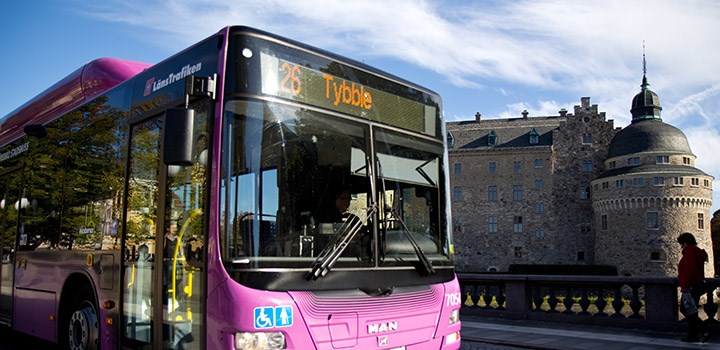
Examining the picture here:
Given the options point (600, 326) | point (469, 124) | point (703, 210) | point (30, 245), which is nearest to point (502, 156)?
point (469, 124)

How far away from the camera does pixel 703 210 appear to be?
61469mm

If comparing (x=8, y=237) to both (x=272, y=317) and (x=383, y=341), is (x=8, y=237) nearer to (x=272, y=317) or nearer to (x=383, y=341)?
(x=272, y=317)

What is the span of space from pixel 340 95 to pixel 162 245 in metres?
1.68

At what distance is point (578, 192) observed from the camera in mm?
66875

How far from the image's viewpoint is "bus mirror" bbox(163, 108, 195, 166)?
4.12m

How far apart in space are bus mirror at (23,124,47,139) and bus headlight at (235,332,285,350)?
4.25m

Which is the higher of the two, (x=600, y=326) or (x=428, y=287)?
(x=428, y=287)

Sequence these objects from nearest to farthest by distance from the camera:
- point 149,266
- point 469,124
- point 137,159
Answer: point 149,266 < point 137,159 < point 469,124

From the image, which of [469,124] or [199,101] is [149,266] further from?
[469,124]

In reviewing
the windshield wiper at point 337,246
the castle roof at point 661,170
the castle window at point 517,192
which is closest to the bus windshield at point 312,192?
the windshield wiper at point 337,246

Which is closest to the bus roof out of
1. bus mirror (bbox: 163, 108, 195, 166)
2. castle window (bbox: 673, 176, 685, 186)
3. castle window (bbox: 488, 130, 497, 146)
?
bus mirror (bbox: 163, 108, 195, 166)

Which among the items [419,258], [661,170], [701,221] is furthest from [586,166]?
[419,258]

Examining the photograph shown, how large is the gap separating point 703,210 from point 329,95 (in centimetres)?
6543

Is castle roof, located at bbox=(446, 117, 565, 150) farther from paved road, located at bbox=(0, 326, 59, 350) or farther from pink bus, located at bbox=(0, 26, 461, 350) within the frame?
pink bus, located at bbox=(0, 26, 461, 350)
